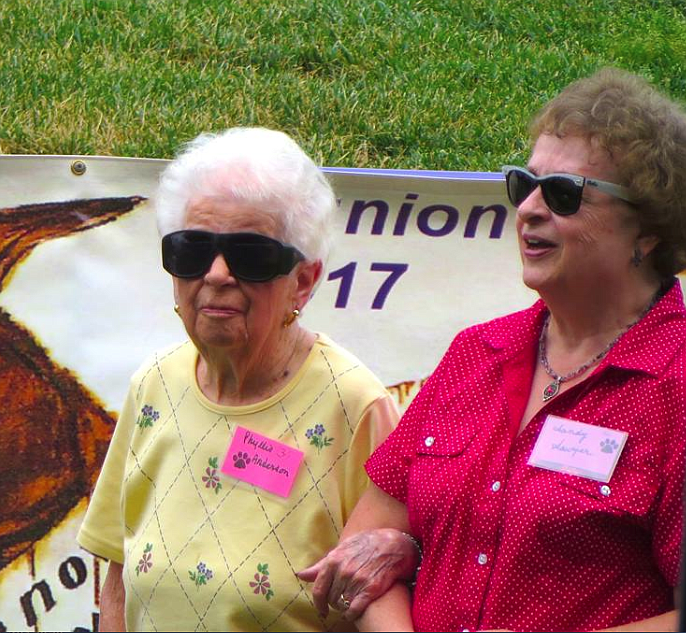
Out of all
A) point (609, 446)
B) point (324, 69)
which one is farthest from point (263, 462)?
point (324, 69)

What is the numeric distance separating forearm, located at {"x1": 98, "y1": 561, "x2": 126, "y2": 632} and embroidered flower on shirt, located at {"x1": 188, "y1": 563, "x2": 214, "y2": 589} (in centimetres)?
34

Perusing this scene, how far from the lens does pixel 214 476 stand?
327 cm

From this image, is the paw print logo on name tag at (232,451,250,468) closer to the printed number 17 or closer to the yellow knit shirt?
the yellow knit shirt

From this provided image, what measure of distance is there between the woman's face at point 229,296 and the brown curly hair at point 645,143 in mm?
750

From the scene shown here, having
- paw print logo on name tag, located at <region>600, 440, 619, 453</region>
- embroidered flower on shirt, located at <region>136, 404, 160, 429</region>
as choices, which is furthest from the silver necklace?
embroidered flower on shirt, located at <region>136, 404, 160, 429</region>

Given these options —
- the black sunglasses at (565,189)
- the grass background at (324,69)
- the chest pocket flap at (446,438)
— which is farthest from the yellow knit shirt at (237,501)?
the grass background at (324,69)

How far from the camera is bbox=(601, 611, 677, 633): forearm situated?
2.57m

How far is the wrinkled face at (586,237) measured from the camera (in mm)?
2955

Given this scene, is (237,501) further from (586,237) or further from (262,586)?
(586,237)

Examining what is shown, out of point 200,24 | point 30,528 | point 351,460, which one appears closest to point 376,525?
point 351,460

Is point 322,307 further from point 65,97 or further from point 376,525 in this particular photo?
point 65,97

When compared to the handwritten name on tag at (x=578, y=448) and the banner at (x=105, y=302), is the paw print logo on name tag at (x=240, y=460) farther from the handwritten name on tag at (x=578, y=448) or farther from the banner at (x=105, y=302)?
the banner at (x=105, y=302)

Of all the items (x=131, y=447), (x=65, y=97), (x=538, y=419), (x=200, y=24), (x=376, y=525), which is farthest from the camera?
(x=200, y=24)

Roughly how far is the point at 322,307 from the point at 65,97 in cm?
251
